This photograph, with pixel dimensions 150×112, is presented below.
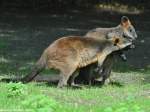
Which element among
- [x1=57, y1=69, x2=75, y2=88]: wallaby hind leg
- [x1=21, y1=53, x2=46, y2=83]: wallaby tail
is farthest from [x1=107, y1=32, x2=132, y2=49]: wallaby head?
[x1=21, y1=53, x2=46, y2=83]: wallaby tail

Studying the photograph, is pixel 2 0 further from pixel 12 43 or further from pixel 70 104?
pixel 70 104

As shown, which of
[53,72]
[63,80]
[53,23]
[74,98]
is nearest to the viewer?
[74,98]

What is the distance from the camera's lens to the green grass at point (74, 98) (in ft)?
24.6

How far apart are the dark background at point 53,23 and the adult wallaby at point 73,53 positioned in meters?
2.27

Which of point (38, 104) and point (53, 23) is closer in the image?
point (38, 104)

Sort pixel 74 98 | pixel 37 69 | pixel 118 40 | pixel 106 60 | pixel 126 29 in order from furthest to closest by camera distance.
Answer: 1. pixel 126 29
2. pixel 106 60
3. pixel 118 40
4. pixel 37 69
5. pixel 74 98

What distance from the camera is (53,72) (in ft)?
45.0

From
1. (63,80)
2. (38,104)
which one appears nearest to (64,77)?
(63,80)

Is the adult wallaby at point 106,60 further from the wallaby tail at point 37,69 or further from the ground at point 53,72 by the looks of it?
the wallaby tail at point 37,69

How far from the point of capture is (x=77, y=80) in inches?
485

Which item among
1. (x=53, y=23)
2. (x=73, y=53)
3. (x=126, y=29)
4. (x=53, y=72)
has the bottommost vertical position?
(x=53, y=72)

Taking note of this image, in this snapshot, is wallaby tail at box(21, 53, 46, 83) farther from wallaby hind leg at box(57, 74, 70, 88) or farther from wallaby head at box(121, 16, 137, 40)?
wallaby head at box(121, 16, 137, 40)

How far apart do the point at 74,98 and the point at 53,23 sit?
A: 13.2 m

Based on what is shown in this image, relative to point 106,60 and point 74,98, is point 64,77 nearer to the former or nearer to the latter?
point 106,60
